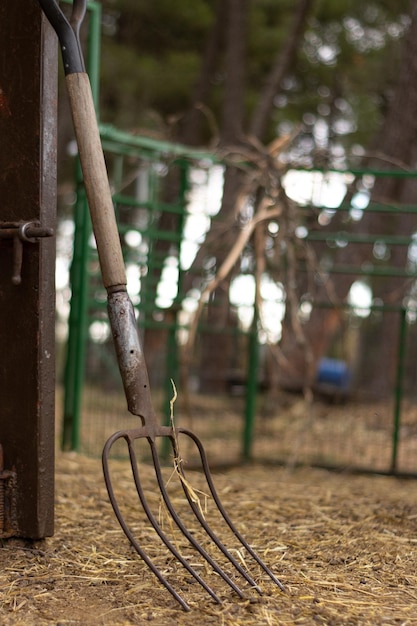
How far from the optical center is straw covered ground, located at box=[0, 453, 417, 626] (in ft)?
9.16

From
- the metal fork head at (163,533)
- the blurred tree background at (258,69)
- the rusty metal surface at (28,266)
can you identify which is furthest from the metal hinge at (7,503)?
the blurred tree background at (258,69)

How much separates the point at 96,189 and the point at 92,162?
10 cm

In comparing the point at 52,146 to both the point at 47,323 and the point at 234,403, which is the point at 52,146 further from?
the point at 234,403

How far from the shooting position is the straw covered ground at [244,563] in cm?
279

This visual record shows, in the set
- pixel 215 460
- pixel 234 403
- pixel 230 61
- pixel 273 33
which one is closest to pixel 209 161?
pixel 215 460

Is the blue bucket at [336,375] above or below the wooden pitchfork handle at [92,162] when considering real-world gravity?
below

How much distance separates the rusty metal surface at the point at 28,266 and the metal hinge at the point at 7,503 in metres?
0.02

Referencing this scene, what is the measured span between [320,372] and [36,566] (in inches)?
288

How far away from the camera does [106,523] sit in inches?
153

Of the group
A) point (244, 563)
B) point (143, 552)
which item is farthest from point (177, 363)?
point (143, 552)

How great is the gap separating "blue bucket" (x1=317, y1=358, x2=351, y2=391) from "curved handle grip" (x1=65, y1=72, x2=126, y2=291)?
387 centimetres

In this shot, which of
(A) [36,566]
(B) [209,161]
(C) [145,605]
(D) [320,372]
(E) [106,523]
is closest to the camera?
(C) [145,605]

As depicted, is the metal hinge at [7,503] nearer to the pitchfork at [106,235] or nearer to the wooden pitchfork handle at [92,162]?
the pitchfork at [106,235]

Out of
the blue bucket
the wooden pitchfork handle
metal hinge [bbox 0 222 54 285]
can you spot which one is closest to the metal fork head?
the wooden pitchfork handle
